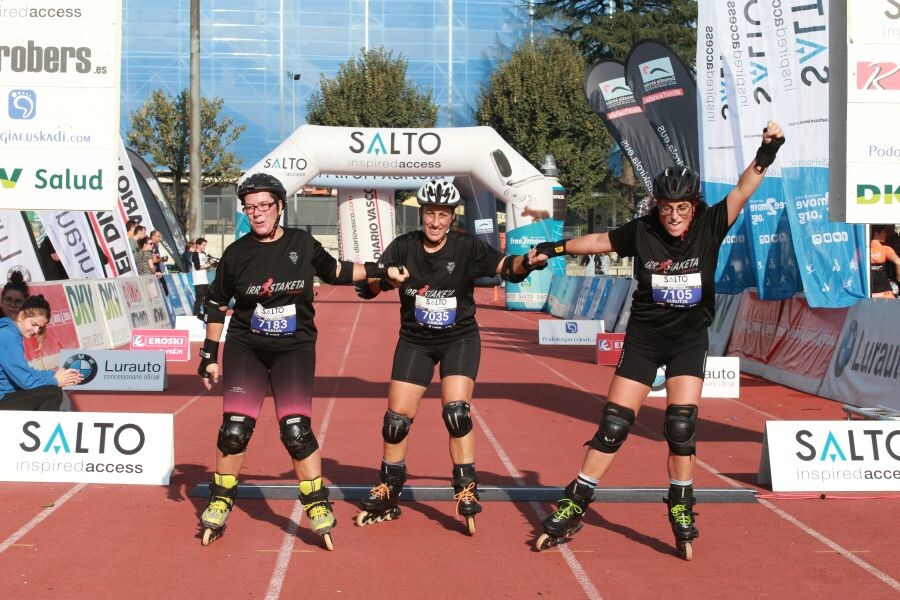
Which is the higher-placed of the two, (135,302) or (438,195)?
(438,195)

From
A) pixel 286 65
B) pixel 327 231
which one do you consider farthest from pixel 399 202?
pixel 286 65

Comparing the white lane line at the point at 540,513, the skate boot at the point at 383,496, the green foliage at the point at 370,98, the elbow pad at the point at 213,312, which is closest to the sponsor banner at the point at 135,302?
the white lane line at the point at 540,513

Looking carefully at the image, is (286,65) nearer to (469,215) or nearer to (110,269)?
(469,215)

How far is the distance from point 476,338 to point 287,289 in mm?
1249

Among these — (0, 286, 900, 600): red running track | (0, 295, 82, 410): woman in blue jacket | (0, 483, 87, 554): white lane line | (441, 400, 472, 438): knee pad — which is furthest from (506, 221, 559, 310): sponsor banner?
(441, 400, 472, 438): knee pad

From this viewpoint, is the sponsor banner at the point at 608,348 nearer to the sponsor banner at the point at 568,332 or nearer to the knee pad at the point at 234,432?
the sponsor banner at the point at 568,332

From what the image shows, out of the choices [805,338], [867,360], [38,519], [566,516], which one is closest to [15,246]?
[805,338]

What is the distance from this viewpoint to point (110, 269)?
21.5m

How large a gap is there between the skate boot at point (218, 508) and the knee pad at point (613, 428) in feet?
6.81

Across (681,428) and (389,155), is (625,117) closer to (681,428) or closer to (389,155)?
(389,155)

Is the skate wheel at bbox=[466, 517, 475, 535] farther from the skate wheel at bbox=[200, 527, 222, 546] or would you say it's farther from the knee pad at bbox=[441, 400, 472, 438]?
the skate wheel at bbox=[200, 527, 222, 546]

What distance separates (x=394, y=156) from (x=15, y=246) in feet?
34.6

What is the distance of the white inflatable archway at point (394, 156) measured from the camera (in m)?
27.4

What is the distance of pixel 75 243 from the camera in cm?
2092
